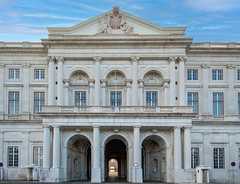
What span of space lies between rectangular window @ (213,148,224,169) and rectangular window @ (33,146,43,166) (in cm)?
2112

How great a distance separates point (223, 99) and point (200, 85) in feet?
11.2

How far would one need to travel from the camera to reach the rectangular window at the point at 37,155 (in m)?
51.8

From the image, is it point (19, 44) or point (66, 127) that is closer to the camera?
point (66, 127)

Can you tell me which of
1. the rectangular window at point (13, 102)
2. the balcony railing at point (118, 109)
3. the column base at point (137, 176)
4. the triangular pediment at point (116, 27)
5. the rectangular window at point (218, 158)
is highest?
the triangular pediment at point (116, 27)

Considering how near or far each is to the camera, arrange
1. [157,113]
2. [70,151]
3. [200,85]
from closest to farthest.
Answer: [157,113], [70,151], [200,85]

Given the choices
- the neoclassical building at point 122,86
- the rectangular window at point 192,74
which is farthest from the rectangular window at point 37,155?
the rectangular window at point 192,74

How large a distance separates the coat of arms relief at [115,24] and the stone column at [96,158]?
41.9 feet

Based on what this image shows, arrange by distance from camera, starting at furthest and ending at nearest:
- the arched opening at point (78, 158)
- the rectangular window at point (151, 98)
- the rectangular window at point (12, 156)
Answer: the rectangular window at point (151, 98), the rectangular window at point (12, 156), the arched opening at point (78, 158)

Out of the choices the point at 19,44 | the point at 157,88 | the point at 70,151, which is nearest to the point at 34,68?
the point at 19,44

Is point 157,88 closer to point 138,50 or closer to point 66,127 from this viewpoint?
point 138,50

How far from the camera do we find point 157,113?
46125 millimetres

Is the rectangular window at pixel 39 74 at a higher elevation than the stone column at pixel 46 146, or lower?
higher

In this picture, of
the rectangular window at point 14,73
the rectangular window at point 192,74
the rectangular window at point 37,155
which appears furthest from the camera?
the rectangular window at point 14,73

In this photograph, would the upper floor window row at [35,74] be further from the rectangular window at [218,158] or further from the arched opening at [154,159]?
the rectangular window at [218,158]
